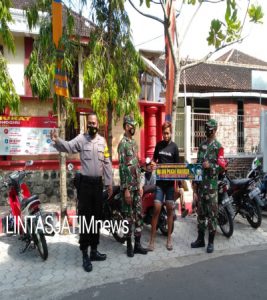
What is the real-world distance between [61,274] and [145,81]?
287 inches

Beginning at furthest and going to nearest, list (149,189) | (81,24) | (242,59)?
(242,59)
(81,24)
(149,189)

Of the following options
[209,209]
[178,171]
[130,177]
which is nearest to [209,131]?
[178,171]

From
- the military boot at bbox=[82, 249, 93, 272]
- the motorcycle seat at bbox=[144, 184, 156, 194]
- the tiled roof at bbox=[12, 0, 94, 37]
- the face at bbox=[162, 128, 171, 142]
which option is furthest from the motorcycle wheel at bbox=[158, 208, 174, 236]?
the tiled roof at bbox=[12, 0, 94, 37]

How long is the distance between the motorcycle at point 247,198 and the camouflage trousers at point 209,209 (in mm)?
1231

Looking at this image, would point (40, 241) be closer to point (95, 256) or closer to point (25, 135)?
point (95, 256)

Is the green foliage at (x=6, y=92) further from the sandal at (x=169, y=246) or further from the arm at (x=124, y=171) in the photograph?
the sandal at (x=169, y=246)

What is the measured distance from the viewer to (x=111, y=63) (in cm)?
602

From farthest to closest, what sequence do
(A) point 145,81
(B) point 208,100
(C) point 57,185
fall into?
(B) point 208,100, (A) point 145,81, (C) point 57,185

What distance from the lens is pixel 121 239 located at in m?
4.92

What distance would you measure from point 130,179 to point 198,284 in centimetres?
148

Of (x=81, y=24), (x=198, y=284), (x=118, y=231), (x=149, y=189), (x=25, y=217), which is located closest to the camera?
(x=198, y=284)

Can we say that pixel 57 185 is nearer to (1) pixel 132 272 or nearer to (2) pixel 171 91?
(2) pixel 171 91

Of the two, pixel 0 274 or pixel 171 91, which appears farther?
pixel 171 91

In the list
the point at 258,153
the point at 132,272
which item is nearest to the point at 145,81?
the point at 258,153
